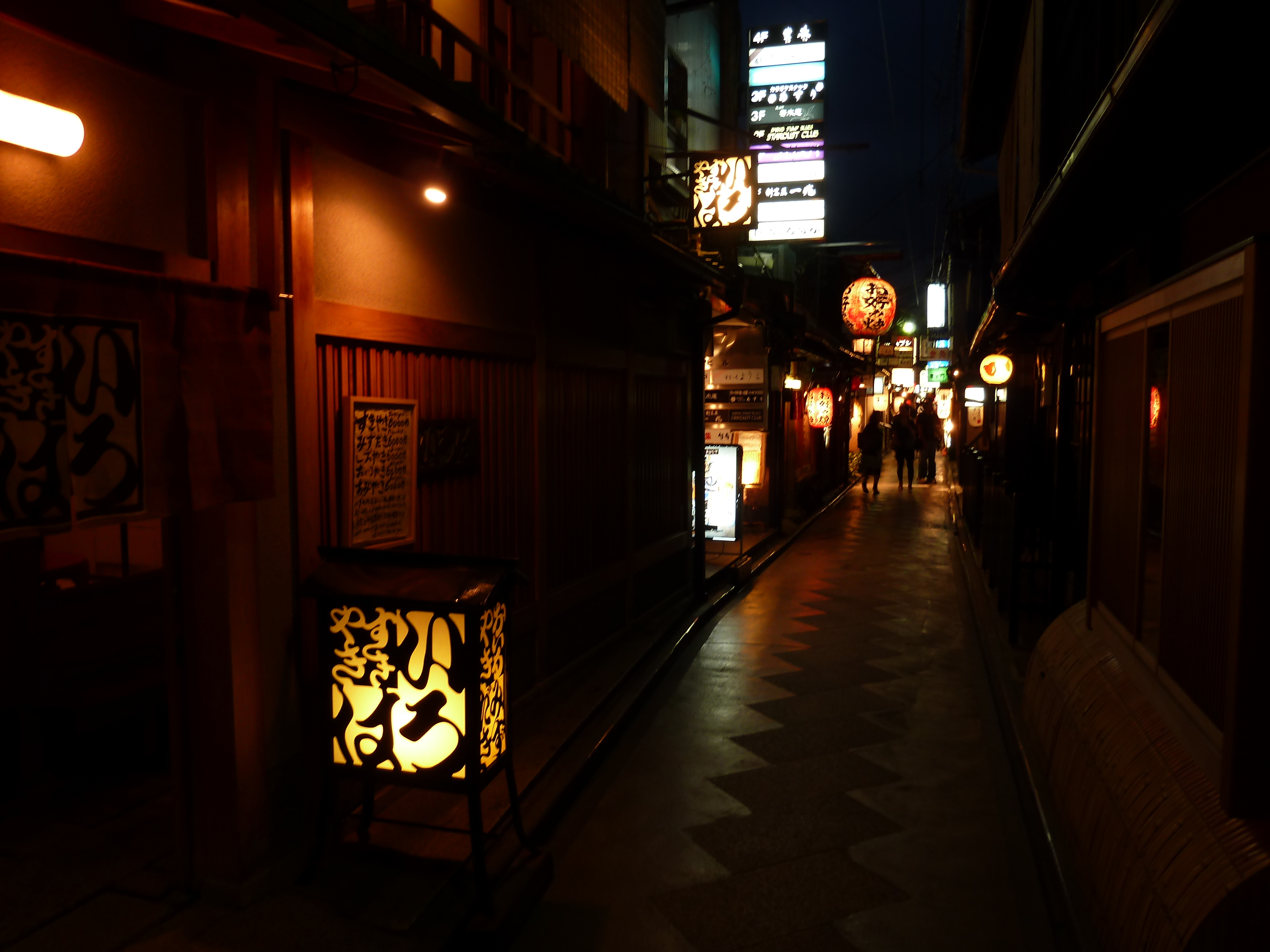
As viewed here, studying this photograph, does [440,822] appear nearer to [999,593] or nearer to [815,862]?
[815,862]

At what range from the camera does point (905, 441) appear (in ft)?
112

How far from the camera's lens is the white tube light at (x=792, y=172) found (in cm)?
2000

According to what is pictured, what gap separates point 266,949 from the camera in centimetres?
466

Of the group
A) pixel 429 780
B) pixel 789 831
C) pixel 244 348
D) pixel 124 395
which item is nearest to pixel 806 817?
pixel 789 831

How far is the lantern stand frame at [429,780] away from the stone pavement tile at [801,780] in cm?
233

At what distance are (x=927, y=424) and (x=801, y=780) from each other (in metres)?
30.1

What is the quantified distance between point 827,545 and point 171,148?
18.0 metres

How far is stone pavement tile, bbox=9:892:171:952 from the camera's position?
465 cm

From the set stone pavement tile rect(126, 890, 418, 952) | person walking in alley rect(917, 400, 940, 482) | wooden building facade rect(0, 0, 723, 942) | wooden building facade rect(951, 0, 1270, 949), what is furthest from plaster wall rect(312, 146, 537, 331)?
person walking in alley rect(917, 400, 940, 482)

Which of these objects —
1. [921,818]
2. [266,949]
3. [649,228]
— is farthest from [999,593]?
[266,949]

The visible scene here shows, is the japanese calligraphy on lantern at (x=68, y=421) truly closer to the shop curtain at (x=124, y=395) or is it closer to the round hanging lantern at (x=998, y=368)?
the shop curtain at (x=124, y=395)

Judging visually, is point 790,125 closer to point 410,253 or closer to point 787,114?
point 787,114

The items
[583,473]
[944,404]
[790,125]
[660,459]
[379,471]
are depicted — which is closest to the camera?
[379,471]

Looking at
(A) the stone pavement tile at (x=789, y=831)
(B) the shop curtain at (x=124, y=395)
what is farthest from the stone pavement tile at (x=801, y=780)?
(B) the shop curtain at (x=124, y=395)
